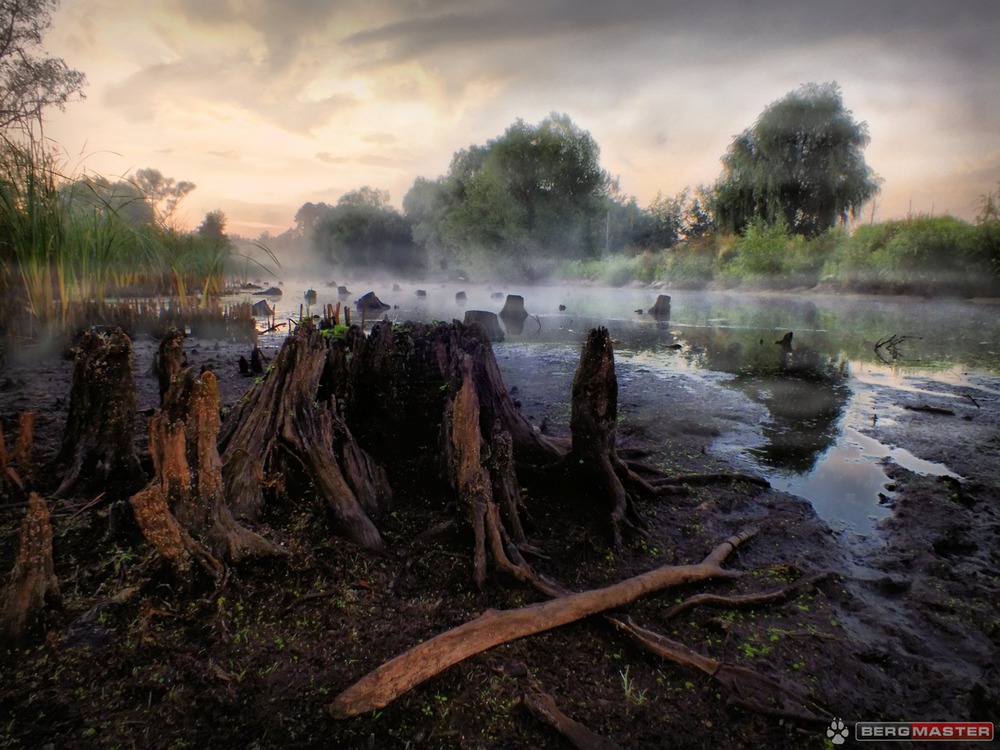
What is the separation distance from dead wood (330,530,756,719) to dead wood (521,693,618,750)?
1.22 ft

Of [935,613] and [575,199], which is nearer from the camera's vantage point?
[935,613]

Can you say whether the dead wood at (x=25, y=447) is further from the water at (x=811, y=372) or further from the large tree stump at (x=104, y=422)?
the water at (x=811, y=372)

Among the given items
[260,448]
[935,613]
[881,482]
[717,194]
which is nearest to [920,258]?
[717,194]

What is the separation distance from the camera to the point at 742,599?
3.16 m

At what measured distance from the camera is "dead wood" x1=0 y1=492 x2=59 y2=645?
2320mm

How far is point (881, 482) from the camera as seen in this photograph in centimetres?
527

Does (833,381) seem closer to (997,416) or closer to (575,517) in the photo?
(997,416)

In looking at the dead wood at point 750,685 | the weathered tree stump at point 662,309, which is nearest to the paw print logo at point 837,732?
the dead wood at point 750,685

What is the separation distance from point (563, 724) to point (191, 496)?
A: 2.40 m

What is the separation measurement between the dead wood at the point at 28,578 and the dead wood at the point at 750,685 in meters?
3.09

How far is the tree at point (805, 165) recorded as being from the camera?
42719 millimetres

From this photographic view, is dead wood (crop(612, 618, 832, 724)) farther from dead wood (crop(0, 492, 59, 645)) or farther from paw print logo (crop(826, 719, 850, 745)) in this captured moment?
dead wood (crop(0, 492, 59, 645))

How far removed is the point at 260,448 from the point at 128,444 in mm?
1180

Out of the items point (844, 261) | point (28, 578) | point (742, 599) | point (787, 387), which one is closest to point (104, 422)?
point (28, 578)
